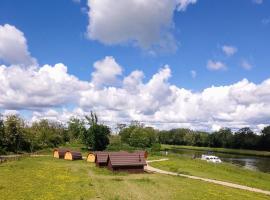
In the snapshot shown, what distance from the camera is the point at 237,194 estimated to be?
143 ft

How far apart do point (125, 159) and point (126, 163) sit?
39.9 inches

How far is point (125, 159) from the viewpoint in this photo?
A: 66.1 m

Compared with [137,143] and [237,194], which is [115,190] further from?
[137,143]

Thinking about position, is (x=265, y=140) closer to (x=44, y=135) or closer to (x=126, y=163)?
(x=44, y=135)

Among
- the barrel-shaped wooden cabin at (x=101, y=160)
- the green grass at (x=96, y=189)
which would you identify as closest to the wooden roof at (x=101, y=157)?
the barrel-shaped wooden cabin at (x=101, y=160)

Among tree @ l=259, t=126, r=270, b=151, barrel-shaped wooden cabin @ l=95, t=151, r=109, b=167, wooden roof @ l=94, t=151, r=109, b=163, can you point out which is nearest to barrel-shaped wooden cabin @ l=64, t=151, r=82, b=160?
wooden roof @ l=94, t=151, r=109, b=163

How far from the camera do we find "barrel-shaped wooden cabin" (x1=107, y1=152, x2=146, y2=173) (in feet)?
212

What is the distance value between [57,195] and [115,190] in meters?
7.11

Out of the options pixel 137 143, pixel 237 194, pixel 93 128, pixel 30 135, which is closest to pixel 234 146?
pixel 137 143

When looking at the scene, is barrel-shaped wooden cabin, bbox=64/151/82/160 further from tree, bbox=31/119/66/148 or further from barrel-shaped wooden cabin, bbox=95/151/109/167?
tree, bbox=31/119/66/148

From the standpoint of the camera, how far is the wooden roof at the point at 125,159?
65000 millimetres

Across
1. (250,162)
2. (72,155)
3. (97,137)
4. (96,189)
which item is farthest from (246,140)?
(96,189)

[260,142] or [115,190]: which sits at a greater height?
[260,142]

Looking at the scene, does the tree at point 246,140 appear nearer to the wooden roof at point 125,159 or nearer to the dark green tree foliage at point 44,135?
the dark green tree foliage at point 44,135
